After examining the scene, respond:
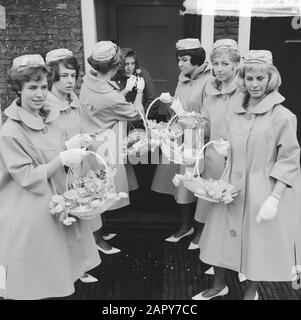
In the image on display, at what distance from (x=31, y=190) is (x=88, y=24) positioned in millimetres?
3008

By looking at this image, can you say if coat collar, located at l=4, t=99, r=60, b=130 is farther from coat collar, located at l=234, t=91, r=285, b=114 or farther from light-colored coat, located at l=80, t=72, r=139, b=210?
coat collar, located at l=234, t=91, r=285, b=114

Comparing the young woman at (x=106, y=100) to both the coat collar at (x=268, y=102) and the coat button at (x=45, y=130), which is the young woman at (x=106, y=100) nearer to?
the coat button at (x=45, y=130)

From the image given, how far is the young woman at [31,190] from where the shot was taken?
264cm

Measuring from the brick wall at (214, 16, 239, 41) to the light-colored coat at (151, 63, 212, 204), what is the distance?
3.73ft

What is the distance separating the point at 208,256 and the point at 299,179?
88cm

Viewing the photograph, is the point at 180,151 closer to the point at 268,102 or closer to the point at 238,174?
the point at 238,174

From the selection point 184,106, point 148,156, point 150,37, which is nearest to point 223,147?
point 184,106

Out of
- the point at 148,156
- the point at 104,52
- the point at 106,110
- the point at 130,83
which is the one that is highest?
the point at 104,52

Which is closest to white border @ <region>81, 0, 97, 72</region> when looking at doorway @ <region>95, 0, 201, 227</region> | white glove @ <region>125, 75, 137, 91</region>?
doorway @ <region>95, 0, 201, 227</region>

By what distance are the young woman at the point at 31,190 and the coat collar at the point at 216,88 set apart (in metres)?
1.42

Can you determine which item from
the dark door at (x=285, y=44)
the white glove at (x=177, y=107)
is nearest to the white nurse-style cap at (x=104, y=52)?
the white glove at (x=177, y=107)

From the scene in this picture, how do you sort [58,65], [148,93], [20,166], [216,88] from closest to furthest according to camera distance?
[20,166], [58,65], [216,88], [148,93]

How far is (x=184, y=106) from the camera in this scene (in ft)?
13.5

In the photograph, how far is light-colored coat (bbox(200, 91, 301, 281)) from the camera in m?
2.82
